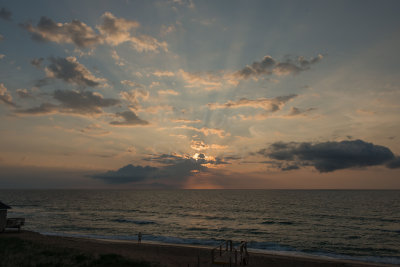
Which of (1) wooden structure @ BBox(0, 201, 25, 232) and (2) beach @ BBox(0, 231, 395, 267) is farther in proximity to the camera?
(1) wooden structure @ BBox(0, 201, 25, 232)

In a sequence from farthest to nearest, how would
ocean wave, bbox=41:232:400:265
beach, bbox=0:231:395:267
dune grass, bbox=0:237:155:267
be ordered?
ocean wave, bbox=41:232:400:265 < beach, bbox=0:231:395:267 < dune grass, bbox=0:237:155:267

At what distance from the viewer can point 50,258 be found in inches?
928

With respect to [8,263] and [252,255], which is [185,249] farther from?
[8,263]

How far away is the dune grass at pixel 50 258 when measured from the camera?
2208 centimetres

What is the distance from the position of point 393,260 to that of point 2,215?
1984 inches

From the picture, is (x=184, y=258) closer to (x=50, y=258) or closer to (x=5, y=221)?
(x=50, y=258)

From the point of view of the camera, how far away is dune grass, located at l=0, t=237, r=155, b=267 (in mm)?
22078

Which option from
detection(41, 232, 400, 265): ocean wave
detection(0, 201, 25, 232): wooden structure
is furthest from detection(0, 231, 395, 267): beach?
detection(0, 201, 25, 232): wooden structure

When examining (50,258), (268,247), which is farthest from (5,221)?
(268,247)

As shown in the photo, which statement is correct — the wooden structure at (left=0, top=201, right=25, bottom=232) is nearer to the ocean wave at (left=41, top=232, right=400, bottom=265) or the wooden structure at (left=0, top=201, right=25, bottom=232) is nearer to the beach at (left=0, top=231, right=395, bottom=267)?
the beach at (left=0, top=231, right=395, bottom=267)

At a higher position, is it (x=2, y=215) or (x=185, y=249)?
(x=2, y=215)

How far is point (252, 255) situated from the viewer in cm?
3209

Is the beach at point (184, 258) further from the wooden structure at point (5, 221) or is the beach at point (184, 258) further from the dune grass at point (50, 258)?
the wooden structure at point (5, 221)

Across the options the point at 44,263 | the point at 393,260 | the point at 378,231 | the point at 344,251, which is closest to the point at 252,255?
the point at 344,251
